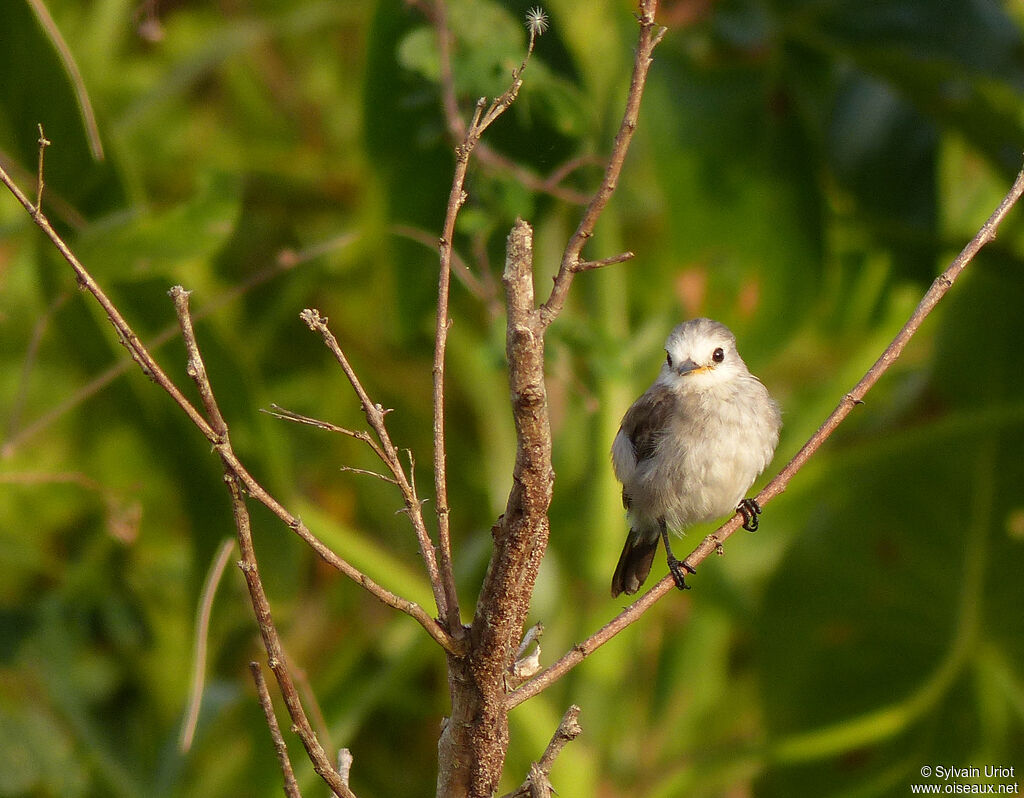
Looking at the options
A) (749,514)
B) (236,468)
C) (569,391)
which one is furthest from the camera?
(569,391)

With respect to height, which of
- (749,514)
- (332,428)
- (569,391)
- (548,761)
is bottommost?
(548,761)

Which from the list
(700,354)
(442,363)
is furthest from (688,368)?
(442,363)

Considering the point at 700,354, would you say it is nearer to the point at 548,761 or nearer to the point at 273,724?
the point at 548,761

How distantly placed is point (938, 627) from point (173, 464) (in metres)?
2.33

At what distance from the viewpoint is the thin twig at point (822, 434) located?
122cm

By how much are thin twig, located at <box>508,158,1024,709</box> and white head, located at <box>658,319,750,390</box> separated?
0.76 metres

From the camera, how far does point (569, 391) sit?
132 inches

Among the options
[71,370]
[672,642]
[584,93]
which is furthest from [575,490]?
[71,370]

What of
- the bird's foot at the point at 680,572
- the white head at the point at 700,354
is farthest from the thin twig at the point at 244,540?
the white head at the point at 700,354

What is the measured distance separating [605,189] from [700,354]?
46.2 inches

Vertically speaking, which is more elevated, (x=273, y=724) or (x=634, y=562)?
(x=634, y=562)

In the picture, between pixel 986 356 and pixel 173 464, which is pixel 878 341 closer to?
pixel 986 356

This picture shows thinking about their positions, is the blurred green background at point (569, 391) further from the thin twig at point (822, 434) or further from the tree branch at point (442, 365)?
the tree branch at point (442, 365)

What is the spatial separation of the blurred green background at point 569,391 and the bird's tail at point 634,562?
15.3 inches
